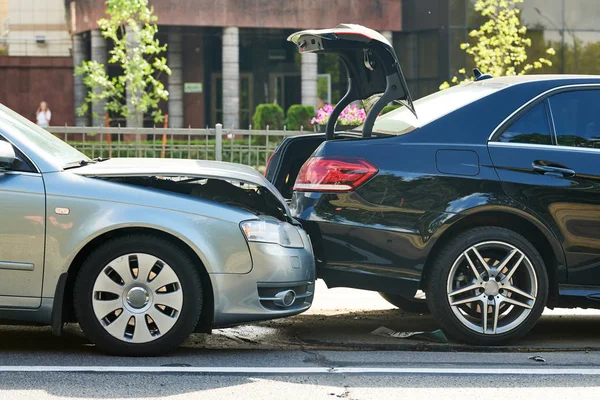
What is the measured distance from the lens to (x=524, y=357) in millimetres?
6711

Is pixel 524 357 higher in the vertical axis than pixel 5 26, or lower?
lower

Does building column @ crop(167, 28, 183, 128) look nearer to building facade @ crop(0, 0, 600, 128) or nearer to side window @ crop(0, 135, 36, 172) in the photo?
building facade @ crop(0, 0, 600, 128)

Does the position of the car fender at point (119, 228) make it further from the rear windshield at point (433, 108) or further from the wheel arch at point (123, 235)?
the rear windshield at point (433, 108)

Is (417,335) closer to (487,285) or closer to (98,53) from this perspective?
(487,285)

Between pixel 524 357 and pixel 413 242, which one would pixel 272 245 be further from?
pixel 524 357

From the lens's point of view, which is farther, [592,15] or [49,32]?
[49,32]

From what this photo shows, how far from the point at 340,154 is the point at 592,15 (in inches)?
1156

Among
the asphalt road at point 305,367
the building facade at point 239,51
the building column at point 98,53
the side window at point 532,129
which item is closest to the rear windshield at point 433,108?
the side window at point 532,129

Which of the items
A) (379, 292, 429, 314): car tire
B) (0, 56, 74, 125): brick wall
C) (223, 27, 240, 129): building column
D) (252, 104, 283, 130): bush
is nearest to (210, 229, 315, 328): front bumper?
(379, 292, 429, 314): car tire

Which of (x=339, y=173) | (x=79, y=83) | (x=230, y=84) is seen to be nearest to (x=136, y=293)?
(x=339, y=173)

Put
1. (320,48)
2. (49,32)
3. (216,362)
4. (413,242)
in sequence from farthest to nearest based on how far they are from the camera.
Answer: (49,32), (320,48), (413,242), (216,362)

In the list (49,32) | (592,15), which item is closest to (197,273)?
(592,15)

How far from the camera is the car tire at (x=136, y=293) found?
6277mm

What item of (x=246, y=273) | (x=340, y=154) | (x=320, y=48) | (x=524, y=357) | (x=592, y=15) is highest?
(x=592, y=15)
